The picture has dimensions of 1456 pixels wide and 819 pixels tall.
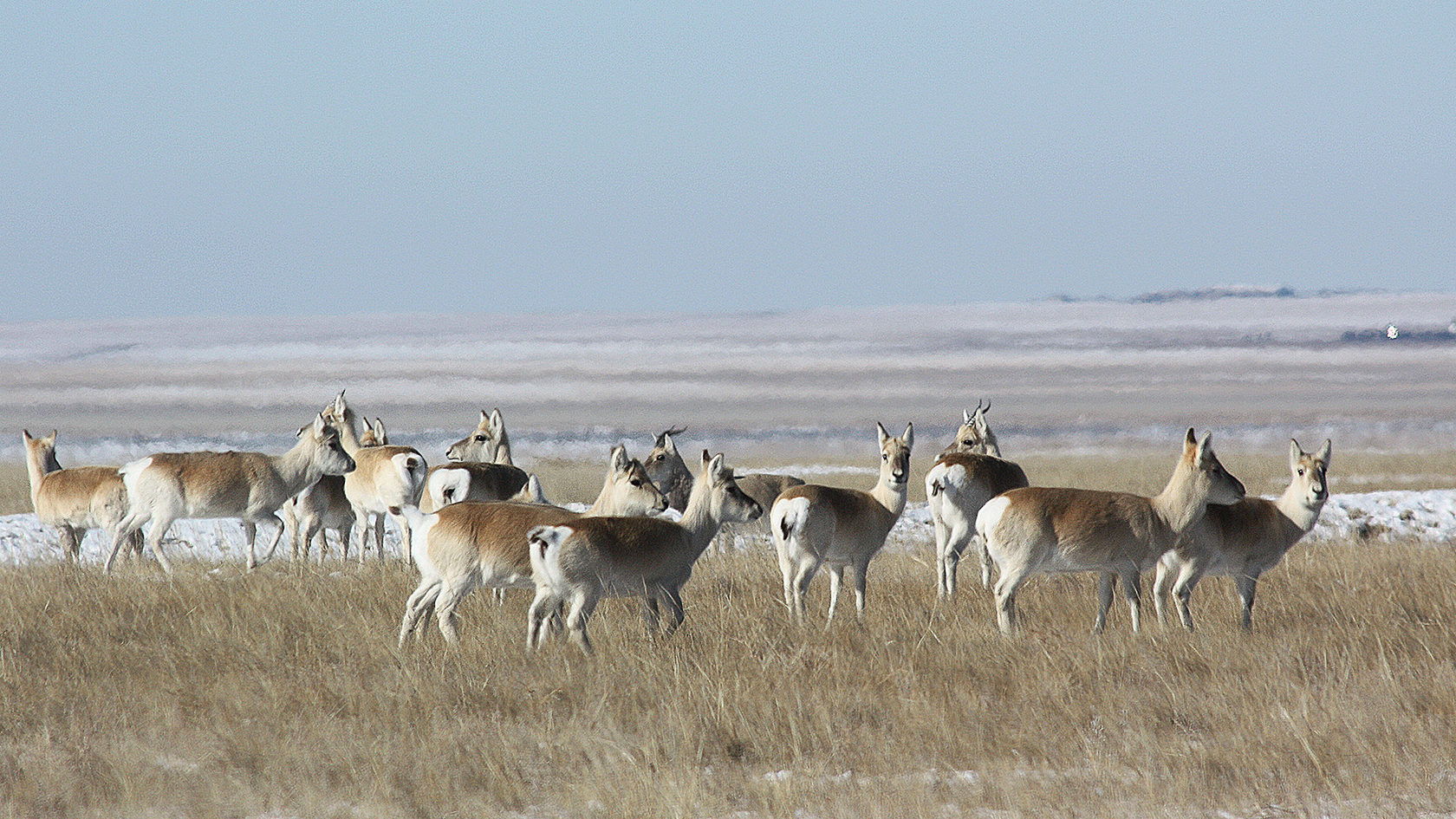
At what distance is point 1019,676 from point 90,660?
19.3 ft

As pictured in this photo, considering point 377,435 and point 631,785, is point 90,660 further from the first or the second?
point 377,435

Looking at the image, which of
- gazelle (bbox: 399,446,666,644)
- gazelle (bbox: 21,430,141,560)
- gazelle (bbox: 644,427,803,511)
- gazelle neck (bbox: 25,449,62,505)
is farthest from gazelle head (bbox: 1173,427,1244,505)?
gazelle neck (bbox: 25,449,62,505)

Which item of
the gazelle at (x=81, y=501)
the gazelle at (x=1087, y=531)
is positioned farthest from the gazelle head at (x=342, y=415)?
the gazelle at (x=1087, y=531)

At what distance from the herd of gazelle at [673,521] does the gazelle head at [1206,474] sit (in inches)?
0.7

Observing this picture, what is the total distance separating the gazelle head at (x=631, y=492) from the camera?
35.3 ft

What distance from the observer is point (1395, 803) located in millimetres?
5641

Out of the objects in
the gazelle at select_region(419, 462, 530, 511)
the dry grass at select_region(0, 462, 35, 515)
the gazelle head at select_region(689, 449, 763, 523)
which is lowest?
the dry grass at select_region(0, 462, 35, 515)

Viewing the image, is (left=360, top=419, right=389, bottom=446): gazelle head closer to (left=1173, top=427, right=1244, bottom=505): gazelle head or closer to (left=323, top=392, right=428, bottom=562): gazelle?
(left=323, top=392, right=428, bottom=562): gazelle

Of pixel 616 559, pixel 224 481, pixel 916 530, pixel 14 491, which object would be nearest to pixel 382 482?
pixel 224 481

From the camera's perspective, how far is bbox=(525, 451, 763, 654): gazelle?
27.1 ft

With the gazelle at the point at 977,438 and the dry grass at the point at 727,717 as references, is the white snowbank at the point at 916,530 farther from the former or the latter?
the dry grass at the point at 727,717

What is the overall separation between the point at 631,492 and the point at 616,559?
2263 mm

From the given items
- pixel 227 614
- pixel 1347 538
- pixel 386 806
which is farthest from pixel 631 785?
pixel 1347 538

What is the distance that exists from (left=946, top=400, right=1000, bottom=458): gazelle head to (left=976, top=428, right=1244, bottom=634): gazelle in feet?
17.1
